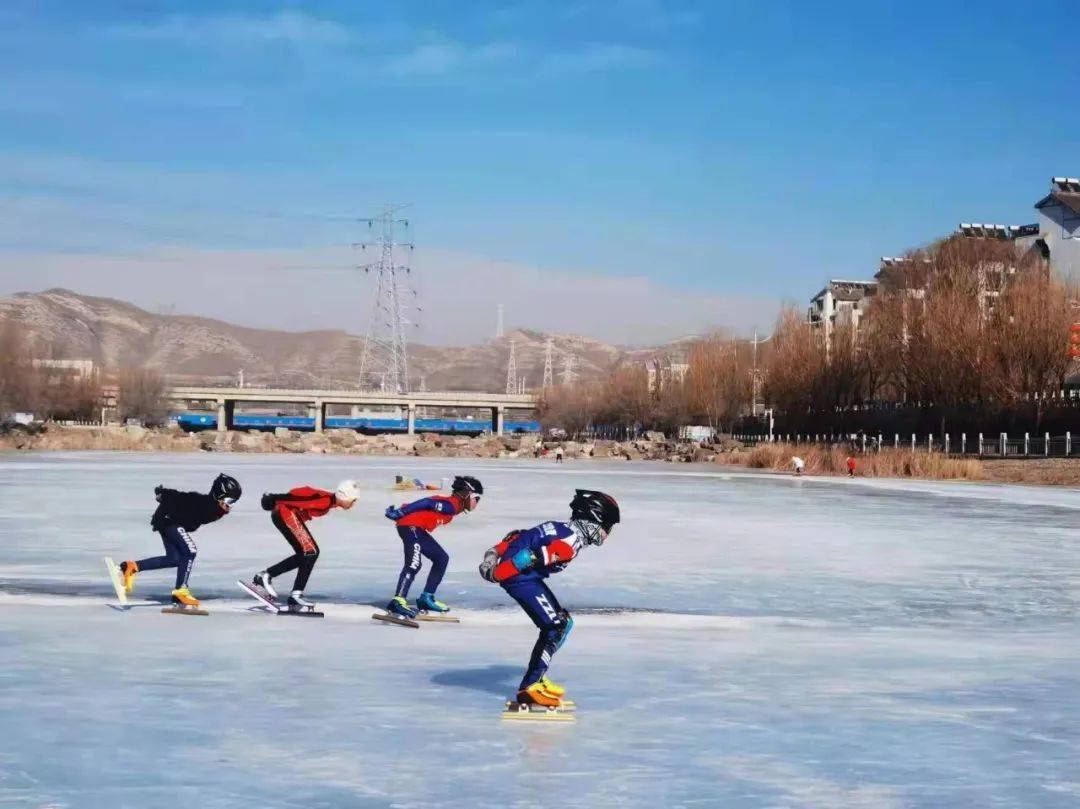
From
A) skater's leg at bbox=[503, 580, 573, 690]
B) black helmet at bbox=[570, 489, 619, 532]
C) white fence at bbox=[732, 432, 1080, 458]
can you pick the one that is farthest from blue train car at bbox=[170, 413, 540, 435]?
black helmet at bbox=[570, 489, 619, 532]

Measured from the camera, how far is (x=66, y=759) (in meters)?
7.38

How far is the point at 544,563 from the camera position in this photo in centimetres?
825

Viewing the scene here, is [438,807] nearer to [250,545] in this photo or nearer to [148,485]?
[250,545]

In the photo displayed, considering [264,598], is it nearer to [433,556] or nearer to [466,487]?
[433,556]

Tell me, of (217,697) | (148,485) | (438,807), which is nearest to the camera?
(438,807)

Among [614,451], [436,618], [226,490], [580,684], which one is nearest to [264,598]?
[226,490]

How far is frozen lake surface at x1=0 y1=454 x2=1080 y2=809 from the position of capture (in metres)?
7.04

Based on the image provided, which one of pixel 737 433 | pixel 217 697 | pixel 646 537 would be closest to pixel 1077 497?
pixel 646 537

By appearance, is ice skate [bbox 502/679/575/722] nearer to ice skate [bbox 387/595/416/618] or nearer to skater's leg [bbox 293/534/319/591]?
ice skate [bbox 387/595/416/618]

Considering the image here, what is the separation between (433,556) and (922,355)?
60.9 metres

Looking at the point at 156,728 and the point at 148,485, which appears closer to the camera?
the point at 156,728

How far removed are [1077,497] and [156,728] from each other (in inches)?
1435

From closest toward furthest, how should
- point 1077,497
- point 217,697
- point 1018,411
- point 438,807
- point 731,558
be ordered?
point 438,807 < point 217,697 < point 731,558 < point 1077,497 < point 1018,411

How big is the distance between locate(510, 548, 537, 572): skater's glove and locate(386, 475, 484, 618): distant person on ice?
332 cm
